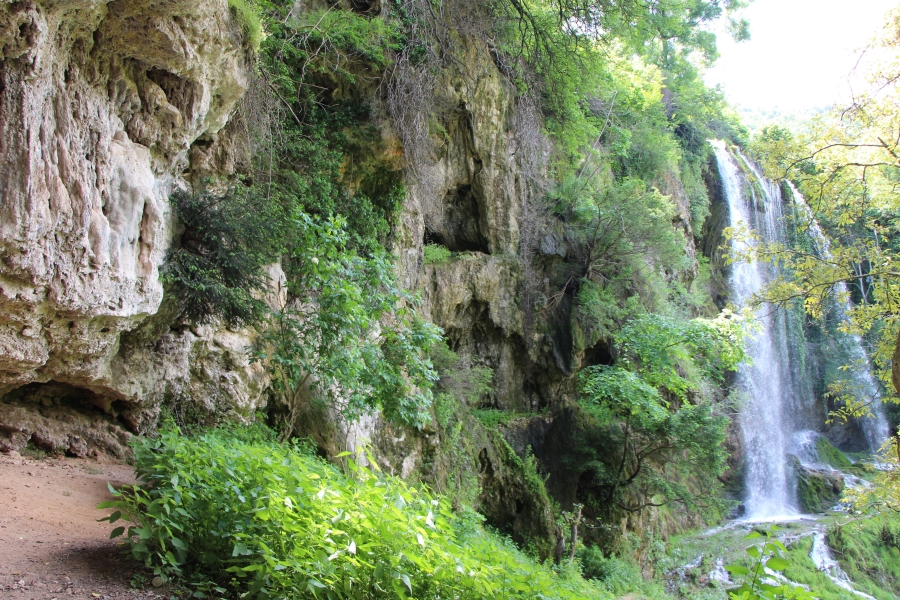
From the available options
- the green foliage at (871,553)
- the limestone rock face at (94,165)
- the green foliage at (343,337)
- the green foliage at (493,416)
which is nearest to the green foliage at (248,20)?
the limestone rock face at (94,165)

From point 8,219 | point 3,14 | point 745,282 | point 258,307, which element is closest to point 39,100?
point 3,14

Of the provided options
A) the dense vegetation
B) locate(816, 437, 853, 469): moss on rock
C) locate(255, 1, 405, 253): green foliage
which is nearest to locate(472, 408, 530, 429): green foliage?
the dense vegetation

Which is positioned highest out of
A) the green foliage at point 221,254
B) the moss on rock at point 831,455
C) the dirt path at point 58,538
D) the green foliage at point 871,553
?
the green foliage at point 221,254

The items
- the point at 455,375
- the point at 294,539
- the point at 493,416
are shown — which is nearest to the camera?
the point at 294,539

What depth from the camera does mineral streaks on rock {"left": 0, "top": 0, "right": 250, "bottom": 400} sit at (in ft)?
11.8

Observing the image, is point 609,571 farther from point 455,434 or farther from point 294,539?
point 294,539

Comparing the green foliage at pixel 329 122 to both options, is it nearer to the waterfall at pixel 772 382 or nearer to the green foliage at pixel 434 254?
the green foliage at pixel 434 254

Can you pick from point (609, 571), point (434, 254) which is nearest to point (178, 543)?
point (609, 571)

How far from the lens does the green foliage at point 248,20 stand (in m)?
5.49

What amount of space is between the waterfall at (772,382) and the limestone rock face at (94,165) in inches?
609

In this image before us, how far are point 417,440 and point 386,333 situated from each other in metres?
3.36

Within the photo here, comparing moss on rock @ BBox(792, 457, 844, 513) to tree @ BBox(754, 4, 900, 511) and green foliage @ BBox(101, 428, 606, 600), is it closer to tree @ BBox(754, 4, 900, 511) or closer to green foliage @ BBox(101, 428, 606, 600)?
tree @ BBox(754, 4, 900, 511)

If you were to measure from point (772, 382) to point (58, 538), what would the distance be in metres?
20.4

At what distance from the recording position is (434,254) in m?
12.8
